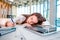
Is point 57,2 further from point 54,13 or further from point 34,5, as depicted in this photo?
point 34,5

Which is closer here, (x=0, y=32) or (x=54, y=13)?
(x=0, y=32)

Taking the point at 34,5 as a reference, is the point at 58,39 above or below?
below

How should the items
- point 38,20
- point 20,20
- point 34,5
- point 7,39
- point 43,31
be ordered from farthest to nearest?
point 34,5 → point 20,20 → point 38,20 → point 43,31 → point 7,39

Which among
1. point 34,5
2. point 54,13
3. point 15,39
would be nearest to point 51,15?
point 54,13

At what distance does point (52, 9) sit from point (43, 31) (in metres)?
2.09

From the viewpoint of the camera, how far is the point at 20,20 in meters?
1.34

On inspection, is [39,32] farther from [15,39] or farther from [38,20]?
[38,20]

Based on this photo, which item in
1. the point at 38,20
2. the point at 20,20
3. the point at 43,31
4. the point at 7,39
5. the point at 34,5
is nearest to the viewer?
the point at 7,39

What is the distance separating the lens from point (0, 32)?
587mm

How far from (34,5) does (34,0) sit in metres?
0.30

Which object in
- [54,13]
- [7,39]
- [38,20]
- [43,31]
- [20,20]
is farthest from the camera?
[54,13]

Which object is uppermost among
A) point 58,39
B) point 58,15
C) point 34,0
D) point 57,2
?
point 34,0

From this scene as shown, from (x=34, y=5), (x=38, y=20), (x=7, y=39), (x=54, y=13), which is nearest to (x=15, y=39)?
(x=7, y=39)

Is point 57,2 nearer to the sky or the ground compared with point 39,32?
nearer to the sky
